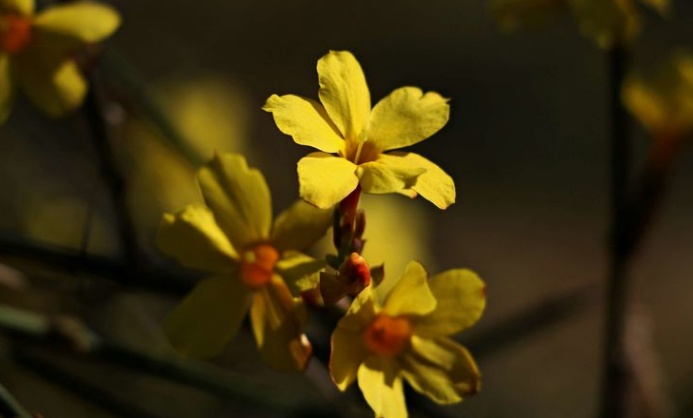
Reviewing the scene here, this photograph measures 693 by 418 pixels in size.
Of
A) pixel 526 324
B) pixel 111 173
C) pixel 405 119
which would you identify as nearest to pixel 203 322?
pixel 405 119

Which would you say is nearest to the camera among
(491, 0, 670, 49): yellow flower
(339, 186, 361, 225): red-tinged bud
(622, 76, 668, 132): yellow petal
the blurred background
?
(339, 186, 361, 225): red-tinged bud

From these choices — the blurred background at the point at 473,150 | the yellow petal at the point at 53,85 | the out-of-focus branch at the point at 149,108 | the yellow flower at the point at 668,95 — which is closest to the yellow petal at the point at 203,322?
the yellow petal at the point at 53,85

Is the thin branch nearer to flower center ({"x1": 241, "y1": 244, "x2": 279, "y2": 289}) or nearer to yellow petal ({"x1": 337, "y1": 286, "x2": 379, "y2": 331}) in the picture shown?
flower center ({"x1": 241, "y1": 244, "x2": 279, "y2": 289})

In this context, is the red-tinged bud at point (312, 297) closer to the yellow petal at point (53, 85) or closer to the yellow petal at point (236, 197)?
the yellow petal at point (236, 197)

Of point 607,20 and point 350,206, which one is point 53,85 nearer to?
A: point 350,206

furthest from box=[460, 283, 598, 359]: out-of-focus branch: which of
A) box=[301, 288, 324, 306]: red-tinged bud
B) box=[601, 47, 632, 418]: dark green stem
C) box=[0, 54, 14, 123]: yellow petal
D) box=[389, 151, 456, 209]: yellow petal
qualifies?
box=[0, 54, 14, 123]: yellow petal

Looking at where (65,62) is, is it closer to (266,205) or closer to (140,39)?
(266,205)
